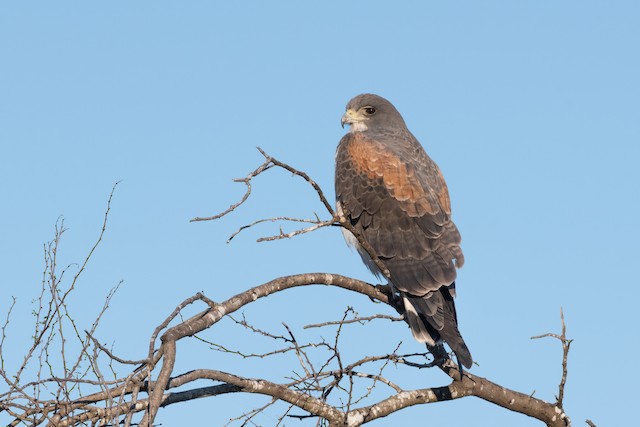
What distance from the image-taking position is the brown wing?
21.6ft

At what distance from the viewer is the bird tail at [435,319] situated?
5.90m

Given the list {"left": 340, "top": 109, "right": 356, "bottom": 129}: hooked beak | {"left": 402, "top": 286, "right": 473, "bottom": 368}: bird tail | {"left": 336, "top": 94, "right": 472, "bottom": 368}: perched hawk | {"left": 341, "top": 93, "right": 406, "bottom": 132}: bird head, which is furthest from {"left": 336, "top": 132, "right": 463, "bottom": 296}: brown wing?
{"left": 340, "top": 109, "right": 356, "bottom": 129}: hooked beak

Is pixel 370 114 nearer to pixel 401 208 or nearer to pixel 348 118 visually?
pixel 348 118

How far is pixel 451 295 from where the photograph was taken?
253 inches

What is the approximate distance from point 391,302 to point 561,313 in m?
1.48

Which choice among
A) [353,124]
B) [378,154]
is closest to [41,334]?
[378,154]

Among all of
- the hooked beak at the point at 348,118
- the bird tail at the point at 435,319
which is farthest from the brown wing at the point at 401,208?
the hooked beak at the point at 348,118

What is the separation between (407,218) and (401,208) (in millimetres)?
108

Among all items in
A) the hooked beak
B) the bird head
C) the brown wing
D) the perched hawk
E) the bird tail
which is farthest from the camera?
the hooked beak

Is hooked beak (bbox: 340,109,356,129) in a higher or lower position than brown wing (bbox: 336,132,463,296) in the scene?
higher

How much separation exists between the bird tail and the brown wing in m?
0.10

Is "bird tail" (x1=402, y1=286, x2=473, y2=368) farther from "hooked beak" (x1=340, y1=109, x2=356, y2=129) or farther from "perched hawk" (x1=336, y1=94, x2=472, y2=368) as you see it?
"hooked beak" (x1=340, y1=109, x2=356, y2=129)

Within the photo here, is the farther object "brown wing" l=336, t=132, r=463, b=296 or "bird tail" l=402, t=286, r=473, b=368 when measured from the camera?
"brown wing" l=336, t=132, r=463, b=296

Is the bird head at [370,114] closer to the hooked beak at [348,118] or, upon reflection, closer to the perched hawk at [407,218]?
the hooked beak at [348,118]
